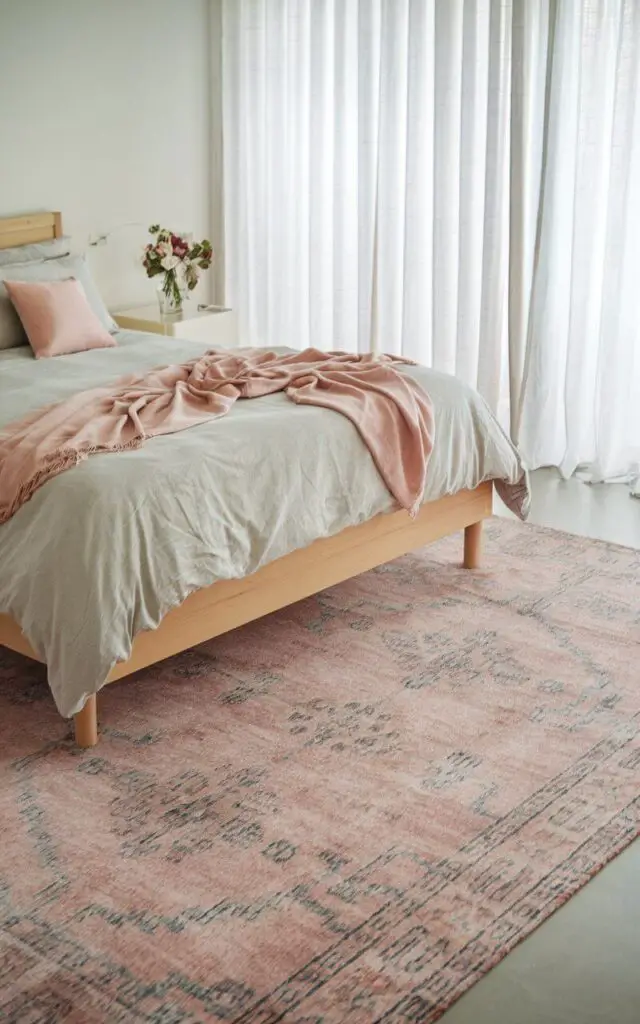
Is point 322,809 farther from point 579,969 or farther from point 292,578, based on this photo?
point 292,578

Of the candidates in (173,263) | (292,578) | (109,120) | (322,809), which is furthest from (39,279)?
(322,809)

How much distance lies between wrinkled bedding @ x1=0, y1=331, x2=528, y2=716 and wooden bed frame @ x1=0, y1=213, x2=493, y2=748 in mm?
79

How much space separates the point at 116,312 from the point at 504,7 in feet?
7.15

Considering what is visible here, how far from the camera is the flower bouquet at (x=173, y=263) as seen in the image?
5.41m

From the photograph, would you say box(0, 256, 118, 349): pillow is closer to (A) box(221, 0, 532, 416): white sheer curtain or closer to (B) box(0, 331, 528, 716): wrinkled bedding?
(B) box(0, 331, 528, 716): wrinkled bedding

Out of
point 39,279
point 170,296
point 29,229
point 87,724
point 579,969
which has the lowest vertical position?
point 579,969

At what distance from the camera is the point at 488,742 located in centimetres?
300

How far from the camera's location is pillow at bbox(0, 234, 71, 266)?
4.85 meters

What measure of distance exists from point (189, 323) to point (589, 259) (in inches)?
70.1

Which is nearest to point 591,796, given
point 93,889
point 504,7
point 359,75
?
point 93,889

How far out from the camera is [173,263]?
17.8 ft

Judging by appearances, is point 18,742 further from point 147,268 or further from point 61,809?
point 147,268

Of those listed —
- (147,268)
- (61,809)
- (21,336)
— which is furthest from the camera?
(147,268)

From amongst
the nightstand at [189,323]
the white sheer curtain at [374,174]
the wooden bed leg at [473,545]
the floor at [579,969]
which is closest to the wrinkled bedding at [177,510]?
the wooden bed leg at [473,545]
